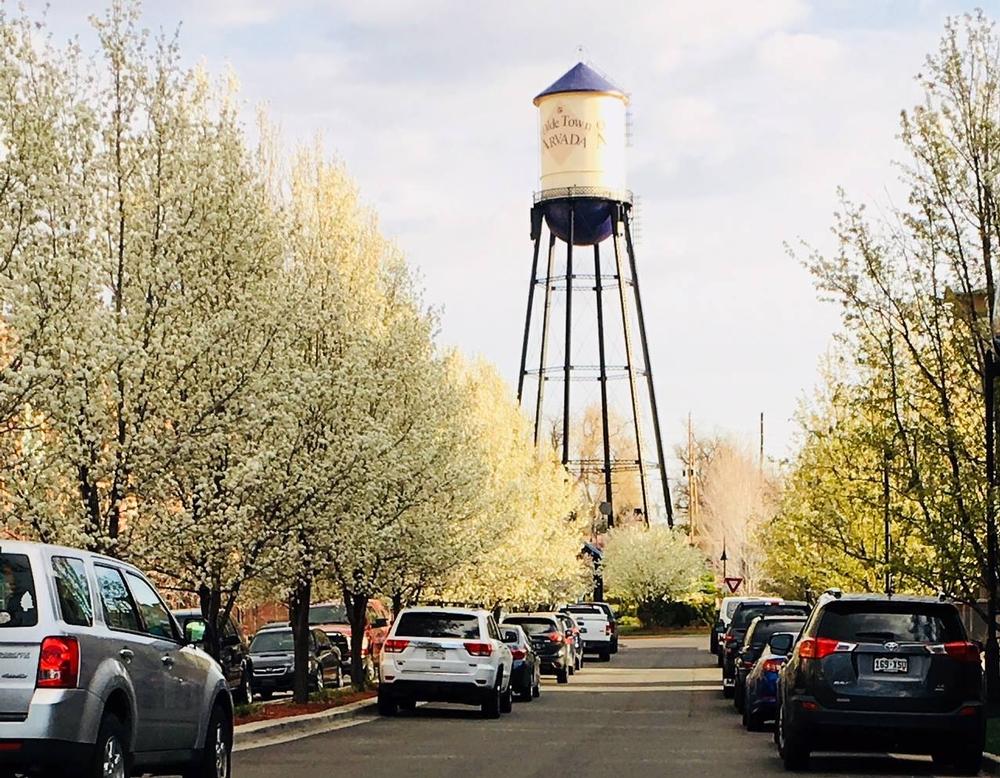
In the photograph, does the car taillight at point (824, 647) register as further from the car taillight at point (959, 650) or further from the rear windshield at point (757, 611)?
the rear windshield at point (757, 611)

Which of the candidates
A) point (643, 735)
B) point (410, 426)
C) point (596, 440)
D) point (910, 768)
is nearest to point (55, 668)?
point (910, 768)

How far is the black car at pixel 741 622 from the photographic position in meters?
33.1

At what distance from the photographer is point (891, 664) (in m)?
17.8

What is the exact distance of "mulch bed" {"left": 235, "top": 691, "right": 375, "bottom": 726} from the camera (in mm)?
25436

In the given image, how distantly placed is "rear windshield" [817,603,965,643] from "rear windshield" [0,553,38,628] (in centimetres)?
904

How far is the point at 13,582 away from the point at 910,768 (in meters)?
10.9

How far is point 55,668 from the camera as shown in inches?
435

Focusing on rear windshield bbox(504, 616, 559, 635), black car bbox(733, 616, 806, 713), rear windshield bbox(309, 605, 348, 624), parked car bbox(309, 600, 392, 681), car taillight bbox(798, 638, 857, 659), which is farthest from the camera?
rear windshield bbox(309, 605, 348, 624)

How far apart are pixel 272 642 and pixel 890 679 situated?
20426 millimetres

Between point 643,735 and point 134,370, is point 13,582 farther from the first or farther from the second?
point 643,735

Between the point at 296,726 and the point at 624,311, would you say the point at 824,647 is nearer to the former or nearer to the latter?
the point at 296,726

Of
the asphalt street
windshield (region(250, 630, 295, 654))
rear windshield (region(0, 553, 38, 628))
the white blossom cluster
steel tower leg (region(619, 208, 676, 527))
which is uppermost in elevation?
steel tower leg (region(619, 208, 676, 527))

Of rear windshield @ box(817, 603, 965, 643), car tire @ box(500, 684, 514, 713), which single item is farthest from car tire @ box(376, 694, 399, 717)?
rear windshield @ box(817, 603, 965, 643)

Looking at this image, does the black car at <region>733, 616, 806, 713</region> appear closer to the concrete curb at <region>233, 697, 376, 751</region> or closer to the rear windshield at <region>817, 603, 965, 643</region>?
the concrete curb at <region>233, 697, 376, 751</region>
